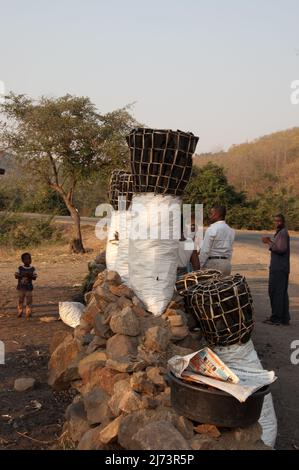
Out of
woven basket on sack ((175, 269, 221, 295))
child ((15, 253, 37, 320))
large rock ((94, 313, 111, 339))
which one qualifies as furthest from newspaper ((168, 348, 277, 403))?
child ((15, 253, 37, 320))

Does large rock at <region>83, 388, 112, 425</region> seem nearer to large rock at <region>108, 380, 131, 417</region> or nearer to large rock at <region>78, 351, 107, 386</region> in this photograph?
large rock at <region>108, 380, 131, 417</region>

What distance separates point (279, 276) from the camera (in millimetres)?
8258

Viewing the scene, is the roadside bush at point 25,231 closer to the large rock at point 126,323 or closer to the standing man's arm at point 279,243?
the standing man's arm at point 279,243

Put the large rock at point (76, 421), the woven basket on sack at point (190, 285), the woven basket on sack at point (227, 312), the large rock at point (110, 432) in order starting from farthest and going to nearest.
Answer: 1. the woven basket on sack at point (190, 285)
2. the woven basket on sack at point (227, 312)
3. the large rock at point (76, 421)
4. the large rock at point (110, 432)

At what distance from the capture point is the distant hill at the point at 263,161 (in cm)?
5012

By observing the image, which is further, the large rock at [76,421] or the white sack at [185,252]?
the white sack at [185,252]

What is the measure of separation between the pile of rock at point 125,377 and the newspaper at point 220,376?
0.28 meters

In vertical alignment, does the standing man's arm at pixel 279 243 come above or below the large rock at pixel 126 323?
above

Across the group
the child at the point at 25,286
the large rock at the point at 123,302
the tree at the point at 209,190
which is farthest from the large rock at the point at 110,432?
the tree at the point at 209,190

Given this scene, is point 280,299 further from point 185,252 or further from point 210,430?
point 210,430

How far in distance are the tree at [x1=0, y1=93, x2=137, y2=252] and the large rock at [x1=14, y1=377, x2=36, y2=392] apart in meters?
13.9
